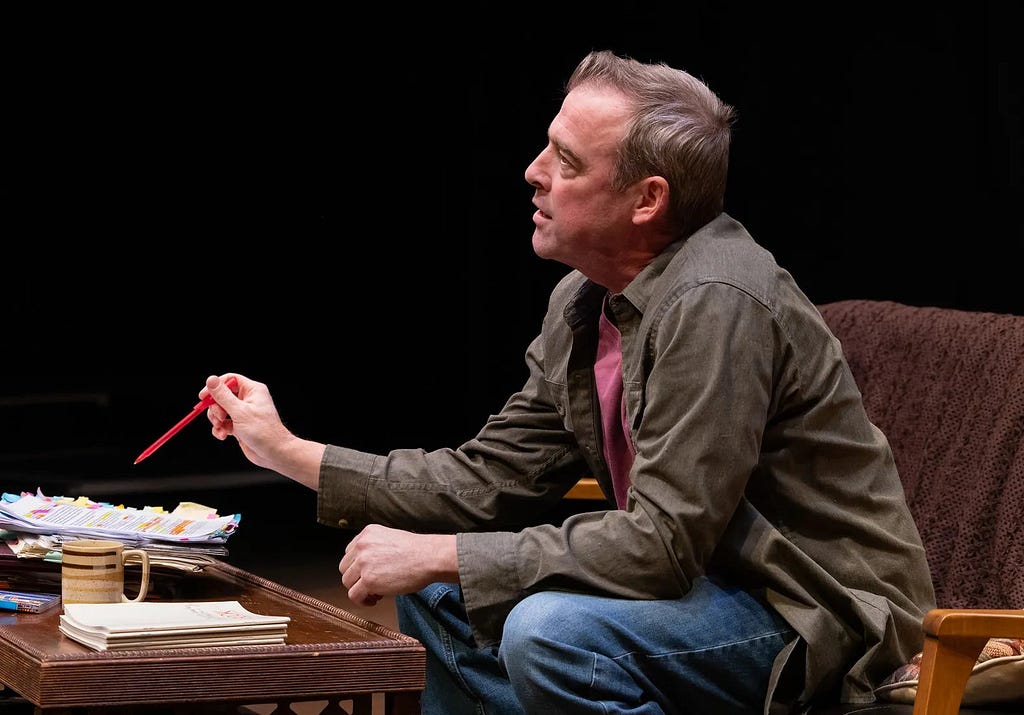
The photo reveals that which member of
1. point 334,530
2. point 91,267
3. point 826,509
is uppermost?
point 826,509

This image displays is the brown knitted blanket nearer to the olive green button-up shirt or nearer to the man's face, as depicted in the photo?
the olive green button-up shirt

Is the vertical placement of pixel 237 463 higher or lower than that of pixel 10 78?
lower

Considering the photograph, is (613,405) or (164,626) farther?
(613,405)

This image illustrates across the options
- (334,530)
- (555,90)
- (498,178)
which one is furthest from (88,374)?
(555,90)

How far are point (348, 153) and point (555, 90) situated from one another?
780mm

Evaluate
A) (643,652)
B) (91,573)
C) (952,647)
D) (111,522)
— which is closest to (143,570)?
(91,573)

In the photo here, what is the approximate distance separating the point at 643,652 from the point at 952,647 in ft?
1.20

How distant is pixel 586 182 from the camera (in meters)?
2.00

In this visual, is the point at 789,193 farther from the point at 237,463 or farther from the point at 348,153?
the point at 237,463

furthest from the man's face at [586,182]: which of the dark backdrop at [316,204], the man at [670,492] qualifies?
the dark backdrop at [316,204]

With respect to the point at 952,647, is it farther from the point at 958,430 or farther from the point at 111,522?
the point at 111,522

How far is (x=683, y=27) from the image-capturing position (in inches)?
184

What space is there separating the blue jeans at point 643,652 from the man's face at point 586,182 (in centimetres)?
49

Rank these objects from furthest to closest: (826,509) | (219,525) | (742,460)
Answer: (219,525)
(826,509)
(742,460)
